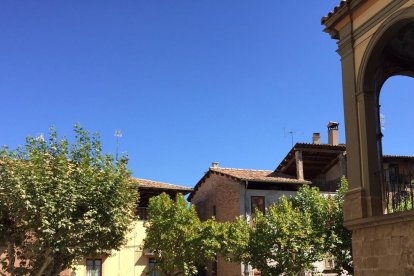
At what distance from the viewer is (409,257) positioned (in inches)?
346

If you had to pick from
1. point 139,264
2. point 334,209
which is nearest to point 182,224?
point 139,264

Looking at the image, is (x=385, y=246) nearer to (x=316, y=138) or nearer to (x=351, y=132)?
(x=351, y=132)

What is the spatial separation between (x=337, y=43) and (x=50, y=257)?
12.7m

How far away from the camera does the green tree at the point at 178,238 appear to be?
92.5 ft

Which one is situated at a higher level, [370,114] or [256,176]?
[256,176]

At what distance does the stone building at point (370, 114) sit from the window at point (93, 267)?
2310 centimetres

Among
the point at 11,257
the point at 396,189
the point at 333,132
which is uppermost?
the point at 333,132

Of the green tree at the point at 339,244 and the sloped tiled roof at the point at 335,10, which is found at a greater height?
the sloped tiled roof at the point at 335,10

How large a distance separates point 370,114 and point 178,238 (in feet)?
66.4

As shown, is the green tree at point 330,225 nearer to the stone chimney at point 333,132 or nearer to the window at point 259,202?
the window at point 259,202

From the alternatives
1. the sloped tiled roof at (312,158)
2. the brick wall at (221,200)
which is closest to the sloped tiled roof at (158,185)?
the brick wall at (221,200)

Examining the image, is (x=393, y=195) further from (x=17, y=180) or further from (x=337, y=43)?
(x=17, y=180)

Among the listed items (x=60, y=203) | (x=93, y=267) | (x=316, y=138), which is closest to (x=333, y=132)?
(x=316, y=138)

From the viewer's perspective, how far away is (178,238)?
29219mm
